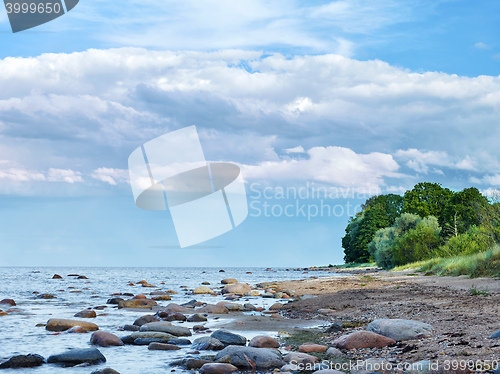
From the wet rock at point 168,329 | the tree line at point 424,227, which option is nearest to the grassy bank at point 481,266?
the tree line at point 424,227

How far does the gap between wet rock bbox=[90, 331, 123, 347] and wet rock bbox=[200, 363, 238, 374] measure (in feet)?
12.9

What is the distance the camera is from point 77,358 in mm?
9086

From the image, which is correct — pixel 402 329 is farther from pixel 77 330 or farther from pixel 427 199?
pixel 427 199

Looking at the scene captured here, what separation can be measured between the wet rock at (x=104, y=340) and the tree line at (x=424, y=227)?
19588 millimetres

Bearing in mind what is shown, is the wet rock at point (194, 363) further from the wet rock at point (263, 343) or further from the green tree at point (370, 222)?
the green tree at point (370, 222)

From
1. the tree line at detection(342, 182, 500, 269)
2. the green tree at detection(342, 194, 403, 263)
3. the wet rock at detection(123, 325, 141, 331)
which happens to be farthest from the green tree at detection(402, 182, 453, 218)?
the wet rock at detection(123, 325, 141, 331)

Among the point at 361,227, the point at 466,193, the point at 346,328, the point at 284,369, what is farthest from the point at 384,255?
the point at 284,369

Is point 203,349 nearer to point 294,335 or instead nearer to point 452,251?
point 294,335

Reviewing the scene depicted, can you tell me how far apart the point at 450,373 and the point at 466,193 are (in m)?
68.5

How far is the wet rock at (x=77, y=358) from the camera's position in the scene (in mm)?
9047

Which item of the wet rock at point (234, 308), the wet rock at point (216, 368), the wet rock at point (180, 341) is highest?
the wet rock at point (216, 368)

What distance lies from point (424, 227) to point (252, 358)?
1765 inches

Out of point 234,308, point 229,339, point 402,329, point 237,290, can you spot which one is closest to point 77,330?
point 229,339

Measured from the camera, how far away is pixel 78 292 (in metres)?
31.0
